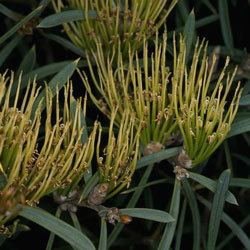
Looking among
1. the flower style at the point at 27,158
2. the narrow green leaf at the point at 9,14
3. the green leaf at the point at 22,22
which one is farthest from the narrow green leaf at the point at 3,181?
the narrow green leaf at the point at 9,14

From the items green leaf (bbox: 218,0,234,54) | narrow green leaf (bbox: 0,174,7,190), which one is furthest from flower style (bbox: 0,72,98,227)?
green leaf (bbox: 218,0,234,54)

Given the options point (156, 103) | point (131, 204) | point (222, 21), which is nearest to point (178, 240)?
point (131, 204)

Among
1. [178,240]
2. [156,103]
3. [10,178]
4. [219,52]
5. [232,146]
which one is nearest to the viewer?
[10,178]

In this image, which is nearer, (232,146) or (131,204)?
(131,204)

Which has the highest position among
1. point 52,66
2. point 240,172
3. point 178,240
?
point 52,66

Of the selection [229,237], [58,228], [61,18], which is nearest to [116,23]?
[61,18]

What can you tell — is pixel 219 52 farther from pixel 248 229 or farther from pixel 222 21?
pixel 248 229

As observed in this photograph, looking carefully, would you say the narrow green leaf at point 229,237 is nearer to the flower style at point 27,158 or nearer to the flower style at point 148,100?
the flower style at point 148,100
